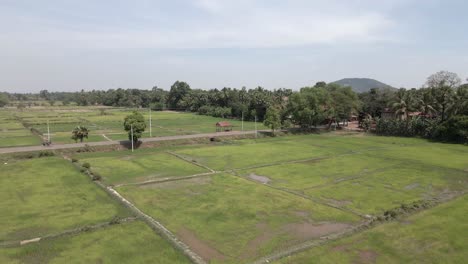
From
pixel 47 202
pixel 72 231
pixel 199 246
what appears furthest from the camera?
pixel 47 202

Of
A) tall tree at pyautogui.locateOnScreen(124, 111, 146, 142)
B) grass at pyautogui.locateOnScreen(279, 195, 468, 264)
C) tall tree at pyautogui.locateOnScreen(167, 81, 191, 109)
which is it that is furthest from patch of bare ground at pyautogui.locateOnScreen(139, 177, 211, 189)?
tall tree at pyautogui.locateOnScreen(167, 81, 191, 109)

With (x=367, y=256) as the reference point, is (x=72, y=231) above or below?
above

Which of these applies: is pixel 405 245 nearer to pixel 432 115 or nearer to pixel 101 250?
pixel 101 250

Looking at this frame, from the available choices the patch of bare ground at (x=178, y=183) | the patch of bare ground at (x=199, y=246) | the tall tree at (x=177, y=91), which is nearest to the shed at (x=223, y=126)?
the patch of bare ground at (x=178, y=183)

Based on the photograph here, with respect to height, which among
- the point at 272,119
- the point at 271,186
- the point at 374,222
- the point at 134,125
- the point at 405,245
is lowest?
the point at 405,245

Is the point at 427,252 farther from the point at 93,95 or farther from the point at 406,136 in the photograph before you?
the point at 93,95

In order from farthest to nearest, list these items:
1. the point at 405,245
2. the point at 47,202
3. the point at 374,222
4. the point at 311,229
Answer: the point at 47,202 → the point at 374,222 → the point at 311,229 → the point at 405,245

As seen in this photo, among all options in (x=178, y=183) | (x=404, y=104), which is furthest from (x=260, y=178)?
(x=404, y=104)
